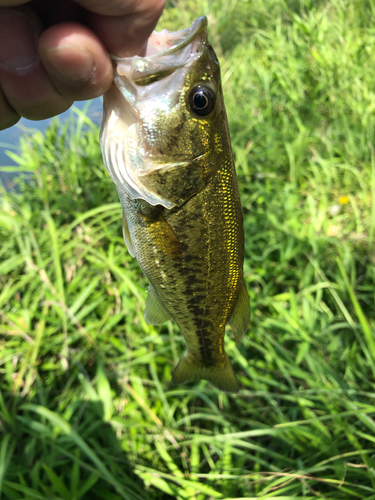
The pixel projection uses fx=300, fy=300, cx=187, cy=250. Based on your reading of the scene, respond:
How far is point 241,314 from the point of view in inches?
54.3

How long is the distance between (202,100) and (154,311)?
3.10ft

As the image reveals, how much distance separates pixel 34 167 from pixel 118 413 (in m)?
2.50

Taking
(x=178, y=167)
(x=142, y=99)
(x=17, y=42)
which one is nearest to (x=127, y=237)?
(x=178, y=167)

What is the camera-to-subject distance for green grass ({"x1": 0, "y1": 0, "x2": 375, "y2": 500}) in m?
1.69

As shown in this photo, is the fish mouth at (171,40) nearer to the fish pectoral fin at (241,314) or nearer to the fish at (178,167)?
the fish at (178,167)

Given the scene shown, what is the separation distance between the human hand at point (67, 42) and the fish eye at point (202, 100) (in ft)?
0.78

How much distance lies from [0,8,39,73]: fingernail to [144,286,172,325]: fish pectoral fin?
100 centimetres

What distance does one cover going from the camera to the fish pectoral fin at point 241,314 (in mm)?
1367

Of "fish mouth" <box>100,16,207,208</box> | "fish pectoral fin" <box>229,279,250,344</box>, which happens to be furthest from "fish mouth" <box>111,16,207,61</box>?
"fish pectoral fin" <box>229,279,250,344</box>

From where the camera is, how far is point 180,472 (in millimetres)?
1764

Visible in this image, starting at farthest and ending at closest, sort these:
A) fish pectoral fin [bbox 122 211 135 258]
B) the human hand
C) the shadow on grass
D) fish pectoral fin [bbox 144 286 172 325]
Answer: the shadow on grass < fish pectoral fin [bbox 144 286 172 325] < fish pectoral fin [bbox 122 211 135 258] < the human hand

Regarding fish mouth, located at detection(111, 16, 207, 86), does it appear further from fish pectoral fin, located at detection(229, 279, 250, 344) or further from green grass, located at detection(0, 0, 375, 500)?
green grass, located at detection(0, 0, 375, 500)

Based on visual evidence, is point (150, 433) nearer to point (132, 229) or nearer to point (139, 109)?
point (132, 229)

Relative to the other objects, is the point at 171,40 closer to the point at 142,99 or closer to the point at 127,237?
the point at 142,99
